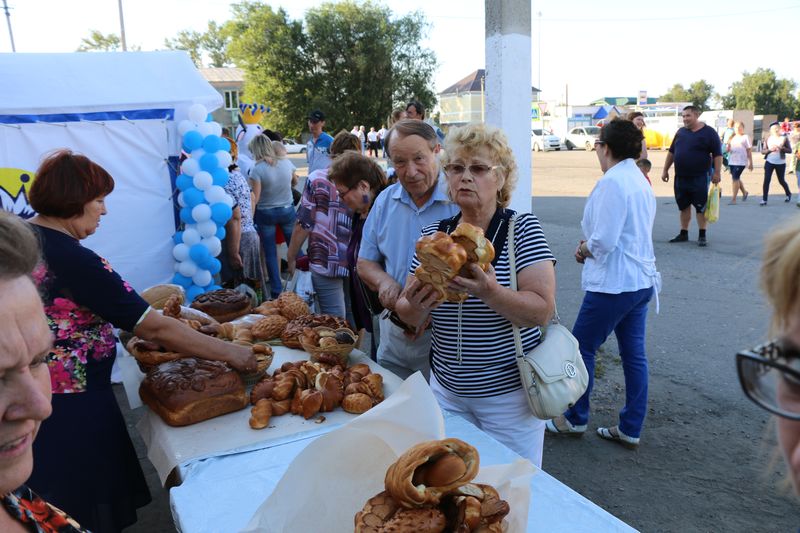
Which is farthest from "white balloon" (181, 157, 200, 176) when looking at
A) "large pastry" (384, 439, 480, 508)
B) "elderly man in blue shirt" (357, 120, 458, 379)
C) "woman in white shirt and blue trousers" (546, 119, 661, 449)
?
"large pastry" (384, 439, 480, 508)

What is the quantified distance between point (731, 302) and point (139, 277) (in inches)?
254

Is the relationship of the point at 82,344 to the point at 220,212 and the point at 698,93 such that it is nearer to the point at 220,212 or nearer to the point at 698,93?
the point at 220,212

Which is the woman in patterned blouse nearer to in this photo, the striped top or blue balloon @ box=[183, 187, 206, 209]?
the striped top

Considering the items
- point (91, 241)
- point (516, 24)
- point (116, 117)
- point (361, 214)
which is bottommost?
point (91, 241)

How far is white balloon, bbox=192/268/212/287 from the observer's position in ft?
19.0

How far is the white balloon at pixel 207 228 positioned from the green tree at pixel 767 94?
64.3 metres

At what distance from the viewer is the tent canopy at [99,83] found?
528cm

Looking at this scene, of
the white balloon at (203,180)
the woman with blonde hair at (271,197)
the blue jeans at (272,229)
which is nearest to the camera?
the white balloon at (203,180)

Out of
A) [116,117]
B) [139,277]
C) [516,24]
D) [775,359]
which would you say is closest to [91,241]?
[139,277]

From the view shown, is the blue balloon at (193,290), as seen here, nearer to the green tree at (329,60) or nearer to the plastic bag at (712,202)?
the plastic bag at (712,202)

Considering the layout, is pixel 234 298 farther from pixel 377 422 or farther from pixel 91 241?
pixel 91 241

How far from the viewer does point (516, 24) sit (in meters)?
4.07

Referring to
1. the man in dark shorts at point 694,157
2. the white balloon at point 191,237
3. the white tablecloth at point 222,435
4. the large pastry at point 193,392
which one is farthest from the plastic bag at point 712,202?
the large pastry at point 193,392

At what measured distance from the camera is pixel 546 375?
6.71 ft
